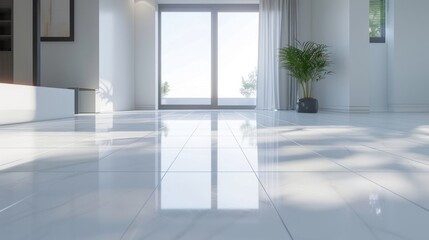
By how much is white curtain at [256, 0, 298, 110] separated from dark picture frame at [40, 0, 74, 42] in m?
3.84

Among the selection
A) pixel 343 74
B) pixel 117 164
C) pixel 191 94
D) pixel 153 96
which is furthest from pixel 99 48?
pixel 117 164

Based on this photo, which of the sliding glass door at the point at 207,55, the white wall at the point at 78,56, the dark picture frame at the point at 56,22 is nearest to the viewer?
the dark picture frame at the point at 56,22

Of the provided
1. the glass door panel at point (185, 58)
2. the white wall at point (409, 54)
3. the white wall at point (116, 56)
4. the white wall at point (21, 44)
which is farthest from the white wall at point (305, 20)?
the white wall at point (21, 44)

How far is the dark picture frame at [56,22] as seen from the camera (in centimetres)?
631

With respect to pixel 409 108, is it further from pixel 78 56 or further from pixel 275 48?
pixel 78 56

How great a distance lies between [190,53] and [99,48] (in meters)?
3.09

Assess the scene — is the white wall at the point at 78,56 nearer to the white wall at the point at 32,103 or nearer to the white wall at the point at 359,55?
the white wall at the point at 32,103

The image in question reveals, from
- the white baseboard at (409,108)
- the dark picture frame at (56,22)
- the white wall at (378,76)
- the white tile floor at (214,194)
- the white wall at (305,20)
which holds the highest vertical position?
the white wall at (305,20)

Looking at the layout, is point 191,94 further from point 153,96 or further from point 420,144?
point 420,144

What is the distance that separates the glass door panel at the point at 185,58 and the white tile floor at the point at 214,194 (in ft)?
24.0

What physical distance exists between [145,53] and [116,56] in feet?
4.26

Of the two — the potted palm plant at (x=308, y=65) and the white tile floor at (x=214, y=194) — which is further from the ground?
the potted palm plant at (x=308, y=65)

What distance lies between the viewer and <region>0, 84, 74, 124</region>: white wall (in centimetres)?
370

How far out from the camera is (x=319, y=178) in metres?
1.24
